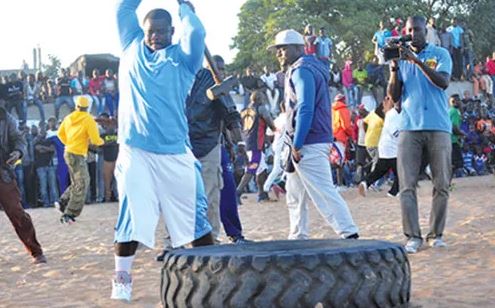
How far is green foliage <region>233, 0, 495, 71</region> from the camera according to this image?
44.5 metres

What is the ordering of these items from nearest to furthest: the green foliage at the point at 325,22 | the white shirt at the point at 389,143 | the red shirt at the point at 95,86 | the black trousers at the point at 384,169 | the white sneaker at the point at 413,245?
the white sneaker at the point at 413,245 < the white shirt at the point at 389,143 < the black trousers at the point at 384,169 < the red shirt at the point at 95,86 < the green foliage at the point at 325,22

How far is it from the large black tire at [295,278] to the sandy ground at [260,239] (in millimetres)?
909

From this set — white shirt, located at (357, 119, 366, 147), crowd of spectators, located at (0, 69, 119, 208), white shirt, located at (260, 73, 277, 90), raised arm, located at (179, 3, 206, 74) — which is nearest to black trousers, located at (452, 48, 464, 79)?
white shirt, located at (260, 73, 277, 90)

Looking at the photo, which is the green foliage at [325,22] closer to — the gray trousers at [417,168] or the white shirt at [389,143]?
the white shirt at [389,143]

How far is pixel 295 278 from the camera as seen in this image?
375 centimetres

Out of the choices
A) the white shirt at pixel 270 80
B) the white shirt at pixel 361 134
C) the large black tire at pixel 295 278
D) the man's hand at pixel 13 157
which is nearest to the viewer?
the large black tire at pixel 295 278

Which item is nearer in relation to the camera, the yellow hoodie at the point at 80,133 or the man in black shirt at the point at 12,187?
the man in black shirt at the point at 12,187

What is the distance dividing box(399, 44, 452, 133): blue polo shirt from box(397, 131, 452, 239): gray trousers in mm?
76

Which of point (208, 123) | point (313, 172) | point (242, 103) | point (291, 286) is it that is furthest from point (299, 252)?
point (242, 103)

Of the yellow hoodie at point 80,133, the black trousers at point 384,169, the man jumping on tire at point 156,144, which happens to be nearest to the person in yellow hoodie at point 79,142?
the yellow hoodie at point 80,133

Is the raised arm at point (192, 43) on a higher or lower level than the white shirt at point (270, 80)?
higher

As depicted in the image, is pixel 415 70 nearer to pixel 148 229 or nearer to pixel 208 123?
pixel 208 123

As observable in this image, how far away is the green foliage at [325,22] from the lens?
44.5 meters

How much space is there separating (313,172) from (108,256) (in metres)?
2.29
